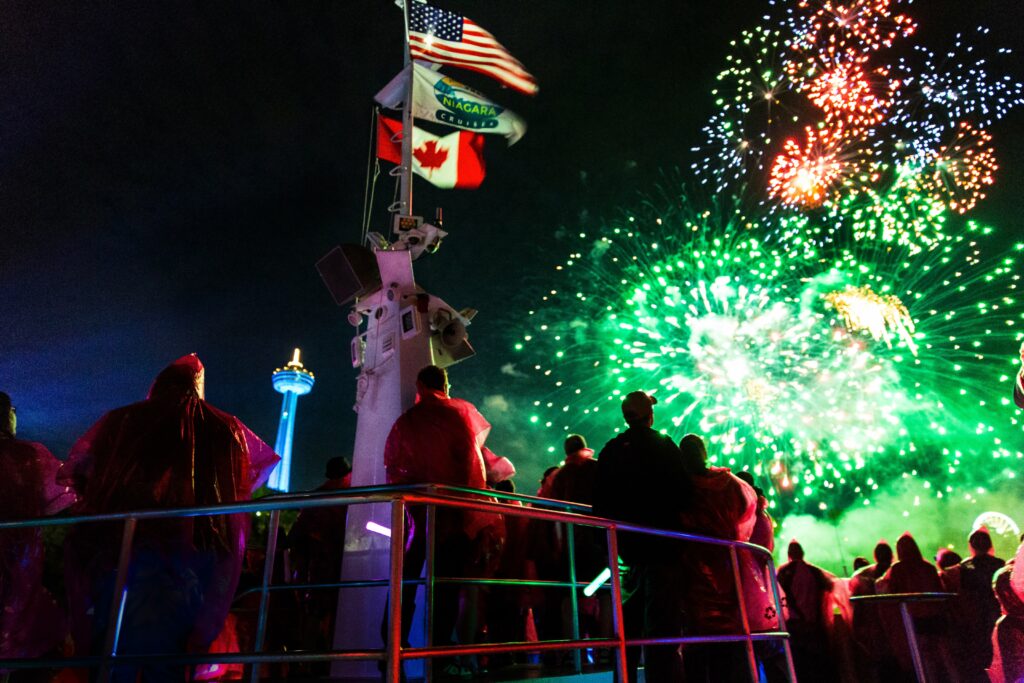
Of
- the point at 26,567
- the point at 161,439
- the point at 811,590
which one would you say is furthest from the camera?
the point at 811,590

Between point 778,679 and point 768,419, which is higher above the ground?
point 768,419

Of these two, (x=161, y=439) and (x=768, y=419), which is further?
(x=768, y=419)

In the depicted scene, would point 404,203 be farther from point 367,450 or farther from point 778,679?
point 778,679

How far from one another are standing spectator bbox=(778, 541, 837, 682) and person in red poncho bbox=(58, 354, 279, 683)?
7.66 m

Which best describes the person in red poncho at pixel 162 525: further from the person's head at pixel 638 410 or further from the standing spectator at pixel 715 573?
the standing spectator at pixel 715 573

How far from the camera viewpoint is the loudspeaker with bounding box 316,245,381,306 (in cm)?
940

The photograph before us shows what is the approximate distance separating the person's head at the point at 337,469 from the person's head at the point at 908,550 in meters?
7.88

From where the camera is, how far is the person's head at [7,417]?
17.2 ft

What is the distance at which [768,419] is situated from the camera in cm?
2067

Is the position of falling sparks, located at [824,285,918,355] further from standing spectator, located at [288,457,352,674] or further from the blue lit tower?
the blue lit tower

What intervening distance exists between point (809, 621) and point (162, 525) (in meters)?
8.33

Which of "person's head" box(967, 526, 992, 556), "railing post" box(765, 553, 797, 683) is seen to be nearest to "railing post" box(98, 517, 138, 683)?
"railing post" box(765, 553, 797, 683)

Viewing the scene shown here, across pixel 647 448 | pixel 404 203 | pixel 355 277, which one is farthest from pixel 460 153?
pixel 647 448

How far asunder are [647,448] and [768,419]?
17.4 m
